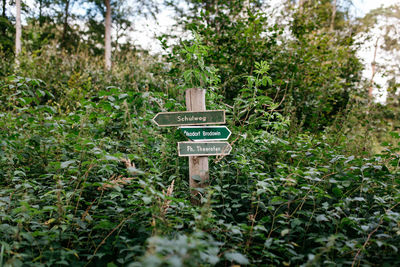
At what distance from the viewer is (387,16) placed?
14.4 m

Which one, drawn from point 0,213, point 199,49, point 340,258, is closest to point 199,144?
point 199,49

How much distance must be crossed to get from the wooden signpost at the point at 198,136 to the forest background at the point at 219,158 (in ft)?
0.45

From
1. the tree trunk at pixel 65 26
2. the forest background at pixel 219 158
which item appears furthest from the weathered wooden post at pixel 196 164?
the tree trunk at pixel 65 26

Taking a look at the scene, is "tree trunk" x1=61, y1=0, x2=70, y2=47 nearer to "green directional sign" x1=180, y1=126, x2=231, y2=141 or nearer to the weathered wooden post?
the weathered wooden post

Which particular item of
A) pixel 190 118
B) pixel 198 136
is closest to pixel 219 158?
pixel 198 136

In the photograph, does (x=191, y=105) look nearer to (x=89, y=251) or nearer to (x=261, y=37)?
(x=89, y=251)

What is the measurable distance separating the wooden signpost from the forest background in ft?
0.45

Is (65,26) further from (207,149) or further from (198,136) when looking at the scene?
(207,149)

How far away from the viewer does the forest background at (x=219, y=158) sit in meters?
1.73

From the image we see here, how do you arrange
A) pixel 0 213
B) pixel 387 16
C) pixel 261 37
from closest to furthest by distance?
pixel 0 213, pixel 261 37, pixel 387 16

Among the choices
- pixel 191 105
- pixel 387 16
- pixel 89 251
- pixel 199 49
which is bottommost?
pixel 89 251

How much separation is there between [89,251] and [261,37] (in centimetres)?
483

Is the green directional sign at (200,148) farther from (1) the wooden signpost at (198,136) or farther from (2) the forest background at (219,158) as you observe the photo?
(2) the forest background at (219,158)

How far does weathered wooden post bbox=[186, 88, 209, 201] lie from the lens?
2.40 m
